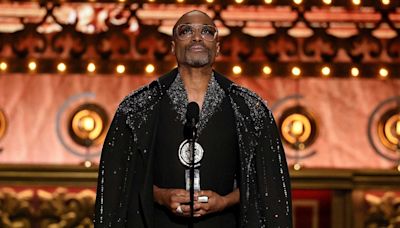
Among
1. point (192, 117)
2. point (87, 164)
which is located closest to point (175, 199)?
point (192, 117)

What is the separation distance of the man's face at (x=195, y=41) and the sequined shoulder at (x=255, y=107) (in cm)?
16

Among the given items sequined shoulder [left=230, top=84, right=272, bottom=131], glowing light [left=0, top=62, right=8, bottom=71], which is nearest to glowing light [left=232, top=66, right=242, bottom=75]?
glowing light [left=0, top=62, right=8, bottom=71]

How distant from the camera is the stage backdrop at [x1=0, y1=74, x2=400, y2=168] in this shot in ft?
22.7

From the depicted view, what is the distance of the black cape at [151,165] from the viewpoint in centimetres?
416

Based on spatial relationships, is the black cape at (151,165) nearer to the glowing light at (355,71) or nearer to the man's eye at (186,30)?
the man's eye at (186,30)

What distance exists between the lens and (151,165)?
415 cm

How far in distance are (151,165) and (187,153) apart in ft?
0.44

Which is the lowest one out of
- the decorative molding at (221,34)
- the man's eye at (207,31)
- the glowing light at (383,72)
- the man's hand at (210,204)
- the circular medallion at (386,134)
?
the man's hand at (210,204)

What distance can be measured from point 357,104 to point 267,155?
288cm

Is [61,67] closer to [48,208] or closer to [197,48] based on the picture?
[48,208]

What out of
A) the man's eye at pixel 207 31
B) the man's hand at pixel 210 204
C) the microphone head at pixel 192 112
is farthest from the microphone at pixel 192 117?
the man's eye at pixel 207 31

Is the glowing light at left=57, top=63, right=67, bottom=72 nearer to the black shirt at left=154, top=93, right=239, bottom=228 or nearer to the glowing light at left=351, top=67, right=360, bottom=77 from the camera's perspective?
→ the glowing light at left=351, top=67, right=360, bottom=77

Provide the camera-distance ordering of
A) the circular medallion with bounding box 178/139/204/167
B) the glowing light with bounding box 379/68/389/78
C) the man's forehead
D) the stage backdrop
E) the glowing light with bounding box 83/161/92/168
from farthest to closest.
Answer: the glowing light with bounding box 379/68/389/78, the stage backdrop, the glowing light with bounding box 83/161/92/168, the man's forehead, the circular medallion with bounding box 178/139/204/167

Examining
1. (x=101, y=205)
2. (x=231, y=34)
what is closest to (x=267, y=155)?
(x=101, y=205)
